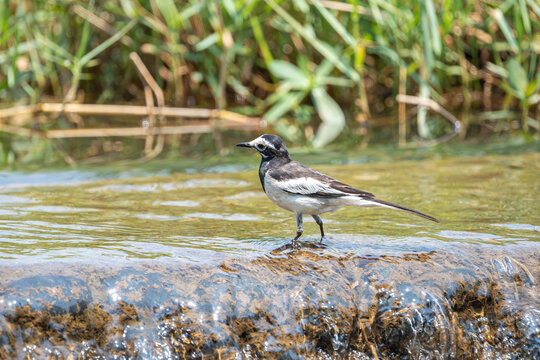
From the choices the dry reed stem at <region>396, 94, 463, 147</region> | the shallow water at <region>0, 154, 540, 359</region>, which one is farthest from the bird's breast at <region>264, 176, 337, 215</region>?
the dry reed stem at <region>396, 94, 463, 147</region>

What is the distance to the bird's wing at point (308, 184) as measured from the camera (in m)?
4.12

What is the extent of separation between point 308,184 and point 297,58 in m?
6.38

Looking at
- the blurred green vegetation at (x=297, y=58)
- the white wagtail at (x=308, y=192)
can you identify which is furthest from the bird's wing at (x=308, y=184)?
the blurred green vegetation at (x=297, y=58)

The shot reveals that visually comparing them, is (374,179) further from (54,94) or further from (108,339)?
(54,94)

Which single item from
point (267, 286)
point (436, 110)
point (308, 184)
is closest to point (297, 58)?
point (436, 110)

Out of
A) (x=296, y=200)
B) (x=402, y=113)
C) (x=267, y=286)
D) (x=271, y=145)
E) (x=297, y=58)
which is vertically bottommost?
(x=267, y=286)

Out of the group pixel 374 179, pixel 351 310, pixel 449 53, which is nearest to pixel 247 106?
pixel 449 53

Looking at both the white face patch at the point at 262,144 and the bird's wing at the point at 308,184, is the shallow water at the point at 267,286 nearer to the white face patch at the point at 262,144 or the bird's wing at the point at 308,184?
the bird's wing at the point at 308,184

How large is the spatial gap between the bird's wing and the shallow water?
1.04ft

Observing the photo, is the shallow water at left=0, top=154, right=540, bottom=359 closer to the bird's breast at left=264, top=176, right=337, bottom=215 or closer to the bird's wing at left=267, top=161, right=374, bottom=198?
the bird's breast at left=264, top=176, right=337, bottom=215

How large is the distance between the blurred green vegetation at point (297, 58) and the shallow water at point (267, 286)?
12.0 feet

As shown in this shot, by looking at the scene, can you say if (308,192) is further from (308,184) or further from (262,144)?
(262,144)

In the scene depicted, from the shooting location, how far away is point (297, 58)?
10.3m

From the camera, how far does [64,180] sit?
646 centimetres
